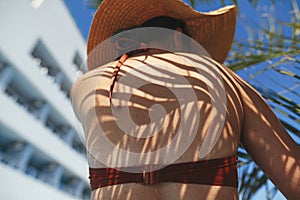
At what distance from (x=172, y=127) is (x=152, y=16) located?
0.31 m

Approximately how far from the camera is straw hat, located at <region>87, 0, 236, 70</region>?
838mm

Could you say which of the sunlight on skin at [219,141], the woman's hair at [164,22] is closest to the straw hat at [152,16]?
the woman's hair at [164,22]

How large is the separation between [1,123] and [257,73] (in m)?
11.2

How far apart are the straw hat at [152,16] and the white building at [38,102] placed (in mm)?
10906

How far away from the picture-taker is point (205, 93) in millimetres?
650

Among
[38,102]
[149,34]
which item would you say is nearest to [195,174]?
[149,34]

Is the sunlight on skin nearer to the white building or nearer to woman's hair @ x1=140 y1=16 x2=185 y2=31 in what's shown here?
woman's hair @ x1=140 y1=16 x2=185 y2=31

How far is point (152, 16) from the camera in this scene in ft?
2.81

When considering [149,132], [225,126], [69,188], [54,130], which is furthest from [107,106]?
[69,188]

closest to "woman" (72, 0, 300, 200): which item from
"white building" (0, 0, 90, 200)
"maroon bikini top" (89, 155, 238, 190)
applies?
"maroon bikini top" (89, 155, 238, 190)

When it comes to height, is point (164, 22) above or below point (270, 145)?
above

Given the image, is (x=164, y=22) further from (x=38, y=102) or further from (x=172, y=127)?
(x=38, y=102)

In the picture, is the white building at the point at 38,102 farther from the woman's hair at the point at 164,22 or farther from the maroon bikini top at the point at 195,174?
the maroon bikini top at the point at 195,174

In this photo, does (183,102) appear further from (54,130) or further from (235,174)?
(54,130)
